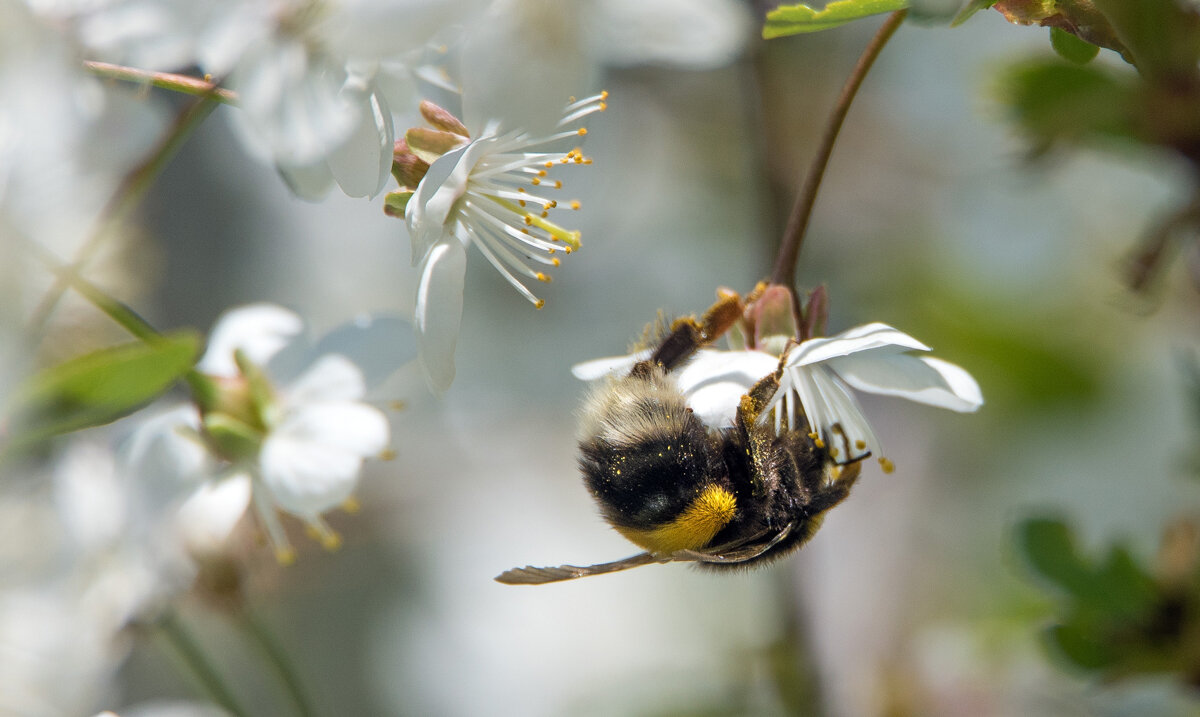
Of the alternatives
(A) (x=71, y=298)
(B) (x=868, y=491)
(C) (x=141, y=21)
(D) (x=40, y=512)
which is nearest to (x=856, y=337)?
(C) (x=141, y=21)

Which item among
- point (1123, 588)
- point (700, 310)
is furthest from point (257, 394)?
point (700, 310)

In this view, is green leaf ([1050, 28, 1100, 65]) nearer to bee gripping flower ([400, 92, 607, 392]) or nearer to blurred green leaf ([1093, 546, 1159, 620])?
bee gripping flower ([400, 92, 607, 392])

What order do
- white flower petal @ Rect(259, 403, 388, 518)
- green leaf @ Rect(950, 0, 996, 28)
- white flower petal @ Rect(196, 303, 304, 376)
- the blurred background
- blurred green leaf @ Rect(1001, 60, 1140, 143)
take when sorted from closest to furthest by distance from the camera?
blurred green leaf @ Rect(1001, 60, 1140, 143), green leaf @ Rect(950, 0, 996, 28), white flower petal @ Rect(259, 403, 388, 518), white flower petal @ Rect(196, 303, 304, 376), the blurred background

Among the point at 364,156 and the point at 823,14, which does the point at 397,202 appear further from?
the point at 823,14

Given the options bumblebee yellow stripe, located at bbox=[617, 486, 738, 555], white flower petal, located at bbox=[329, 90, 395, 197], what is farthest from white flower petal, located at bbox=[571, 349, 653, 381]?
white flower petal, located at bbox=[329, 90, 395, 197]

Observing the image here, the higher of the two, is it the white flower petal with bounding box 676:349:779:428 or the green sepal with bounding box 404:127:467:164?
the green sepal with bounding box 404:127:467:164

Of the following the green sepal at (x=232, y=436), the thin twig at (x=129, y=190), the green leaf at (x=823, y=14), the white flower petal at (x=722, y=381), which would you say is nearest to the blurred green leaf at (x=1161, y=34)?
the green leaf at (x=823, y=14)

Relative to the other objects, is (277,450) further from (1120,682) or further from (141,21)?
(1120,682)
